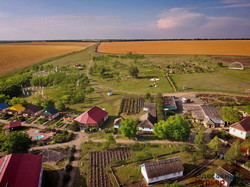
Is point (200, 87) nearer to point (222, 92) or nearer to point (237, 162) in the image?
point (222, 92)

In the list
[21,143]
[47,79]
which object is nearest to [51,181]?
[21,143]

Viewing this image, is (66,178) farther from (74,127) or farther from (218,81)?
(218,81)

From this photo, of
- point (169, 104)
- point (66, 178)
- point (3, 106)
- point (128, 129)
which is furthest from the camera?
point (3, 106)

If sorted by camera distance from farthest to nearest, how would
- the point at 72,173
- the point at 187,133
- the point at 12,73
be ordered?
the point at 12,73 < the point at 187,133 < the point at 72,173

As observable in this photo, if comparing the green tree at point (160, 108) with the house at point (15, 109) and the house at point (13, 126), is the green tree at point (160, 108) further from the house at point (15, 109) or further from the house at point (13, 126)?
the house at point (15, 109)

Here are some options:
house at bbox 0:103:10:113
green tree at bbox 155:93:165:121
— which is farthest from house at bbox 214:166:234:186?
house at bbox 0:103:10:113

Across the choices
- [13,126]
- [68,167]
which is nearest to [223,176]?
[68,167]

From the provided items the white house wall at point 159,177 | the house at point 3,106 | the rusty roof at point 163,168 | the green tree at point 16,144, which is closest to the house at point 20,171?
the green tree at point 16,144
